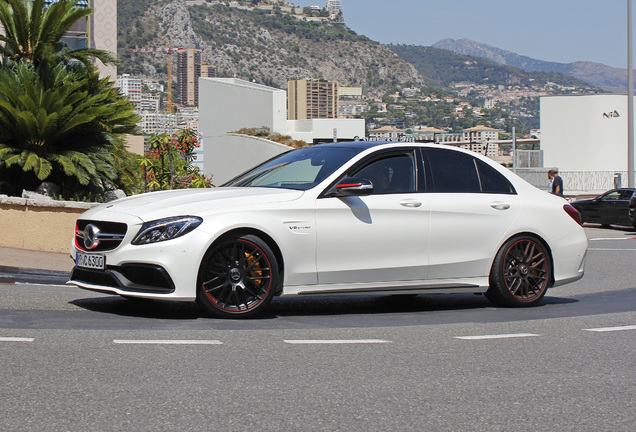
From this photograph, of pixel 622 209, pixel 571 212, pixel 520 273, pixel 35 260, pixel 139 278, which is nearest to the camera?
pixel 139 278

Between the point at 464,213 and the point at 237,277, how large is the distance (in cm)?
252

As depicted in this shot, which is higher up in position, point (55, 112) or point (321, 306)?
point (55, 112)

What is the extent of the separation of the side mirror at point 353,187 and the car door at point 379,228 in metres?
0.12

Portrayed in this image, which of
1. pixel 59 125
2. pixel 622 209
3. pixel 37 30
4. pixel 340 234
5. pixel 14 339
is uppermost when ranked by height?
pixel 37 30

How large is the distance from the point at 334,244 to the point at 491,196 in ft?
6.50

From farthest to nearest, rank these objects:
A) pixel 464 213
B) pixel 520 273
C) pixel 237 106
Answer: pixel 237 106 → pixel 520 273 → pixel 464 213

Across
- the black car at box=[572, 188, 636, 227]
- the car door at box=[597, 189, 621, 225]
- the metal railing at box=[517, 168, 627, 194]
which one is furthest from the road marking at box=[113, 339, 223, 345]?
the metal railing at box=[517, 168, 627, 194]

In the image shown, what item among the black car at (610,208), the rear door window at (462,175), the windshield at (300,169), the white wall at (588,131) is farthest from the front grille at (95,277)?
the white wall at (588,131)

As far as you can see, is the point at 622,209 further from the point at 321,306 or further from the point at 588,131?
the point at 588,131

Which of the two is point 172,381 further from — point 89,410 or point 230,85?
point 230,85

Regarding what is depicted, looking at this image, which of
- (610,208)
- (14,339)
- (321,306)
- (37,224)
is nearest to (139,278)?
(14,339)

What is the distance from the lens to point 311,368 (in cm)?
574

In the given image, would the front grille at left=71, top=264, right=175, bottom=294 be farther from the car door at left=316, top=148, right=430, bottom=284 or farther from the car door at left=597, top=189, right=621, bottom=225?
the car door at left=597, top=189, right=621, bottom=225

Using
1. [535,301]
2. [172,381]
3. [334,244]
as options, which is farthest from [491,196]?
[172,381]
